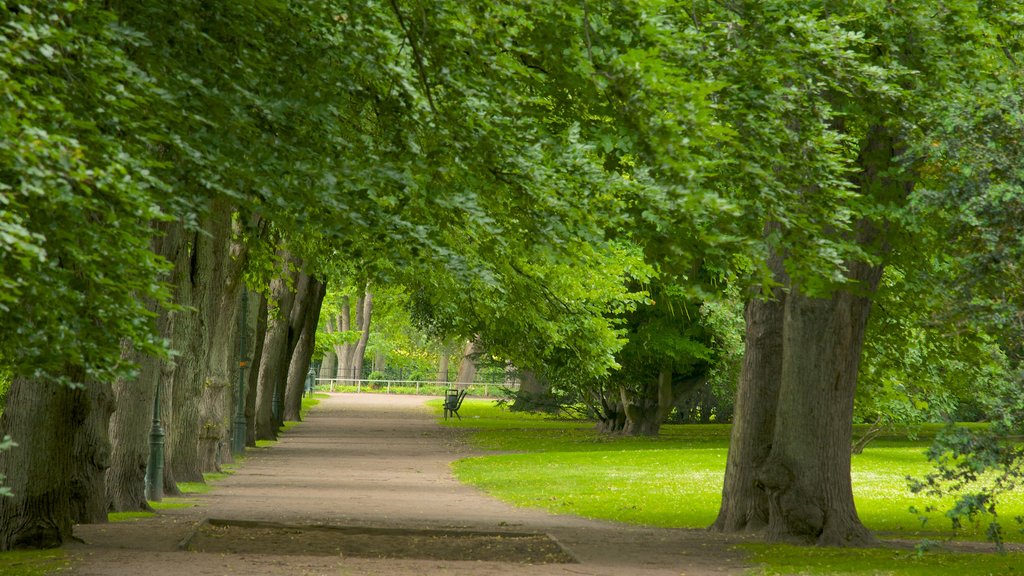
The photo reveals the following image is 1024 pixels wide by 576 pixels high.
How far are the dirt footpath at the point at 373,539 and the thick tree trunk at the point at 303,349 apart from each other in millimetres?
15102

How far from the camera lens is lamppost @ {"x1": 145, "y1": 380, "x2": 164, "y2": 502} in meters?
18.6

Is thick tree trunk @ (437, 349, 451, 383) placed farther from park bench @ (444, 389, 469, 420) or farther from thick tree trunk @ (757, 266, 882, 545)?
thick tree trunk @ (757, 266, 882, 545)

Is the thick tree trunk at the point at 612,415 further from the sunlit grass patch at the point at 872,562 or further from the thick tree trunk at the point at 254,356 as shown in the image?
the sunlit grass patch at the point at 872,562

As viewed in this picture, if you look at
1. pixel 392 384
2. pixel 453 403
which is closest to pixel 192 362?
pixel 453 403

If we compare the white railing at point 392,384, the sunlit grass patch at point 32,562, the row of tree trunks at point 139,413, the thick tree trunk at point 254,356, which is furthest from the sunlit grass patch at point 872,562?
the white railing at point 392,384

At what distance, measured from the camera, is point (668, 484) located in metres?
26.0

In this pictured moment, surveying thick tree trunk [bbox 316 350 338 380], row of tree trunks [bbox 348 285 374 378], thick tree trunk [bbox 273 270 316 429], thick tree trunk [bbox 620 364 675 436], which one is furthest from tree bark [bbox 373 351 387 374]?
Result: thick tree trunk [bbox 273 270 316 429]

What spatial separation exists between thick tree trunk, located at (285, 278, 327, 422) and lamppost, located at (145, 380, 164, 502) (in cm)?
1830

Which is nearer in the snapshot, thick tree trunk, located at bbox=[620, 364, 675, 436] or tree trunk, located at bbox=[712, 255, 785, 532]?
tree trunk, located at bbox=[712, 255, 785, 532]

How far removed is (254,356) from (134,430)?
53.8ft

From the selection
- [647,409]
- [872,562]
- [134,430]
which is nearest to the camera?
[872,562]

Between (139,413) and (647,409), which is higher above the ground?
(647,409)

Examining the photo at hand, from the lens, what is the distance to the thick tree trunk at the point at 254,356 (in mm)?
31750

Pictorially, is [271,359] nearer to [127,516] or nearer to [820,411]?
[127,516]
